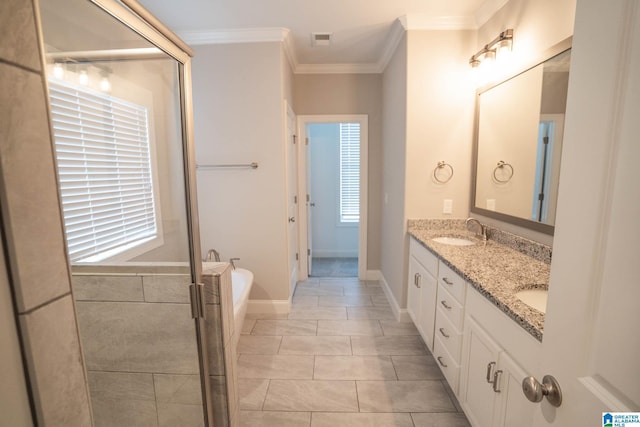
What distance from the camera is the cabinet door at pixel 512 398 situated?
108cm

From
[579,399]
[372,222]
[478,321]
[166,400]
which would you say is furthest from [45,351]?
[372,222]

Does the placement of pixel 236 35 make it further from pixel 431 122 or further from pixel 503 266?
pixel 503 266

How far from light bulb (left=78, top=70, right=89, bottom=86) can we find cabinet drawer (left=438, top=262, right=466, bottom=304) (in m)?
2.09

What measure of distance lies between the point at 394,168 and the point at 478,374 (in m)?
2.02

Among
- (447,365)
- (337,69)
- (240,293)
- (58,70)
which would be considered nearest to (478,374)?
(447,365)

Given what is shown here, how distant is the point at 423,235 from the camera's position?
2453mm

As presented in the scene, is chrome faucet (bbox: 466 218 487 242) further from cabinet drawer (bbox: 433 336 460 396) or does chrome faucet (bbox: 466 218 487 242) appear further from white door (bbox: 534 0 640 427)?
white door (bbox: 534 0 640 427)

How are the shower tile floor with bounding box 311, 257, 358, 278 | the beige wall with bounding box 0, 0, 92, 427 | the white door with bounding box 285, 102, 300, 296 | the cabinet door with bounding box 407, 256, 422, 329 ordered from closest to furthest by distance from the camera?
1. the beige wall with bounding box 0, 0, 92, 427
2. the cabinet door with bounding box 407, 256, 422, 329
3. the white door with bounding box 285, 102, 300, 296
4. the shower tile floor with bounding box 311, 257, 358, 278

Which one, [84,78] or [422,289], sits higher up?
[84,78]

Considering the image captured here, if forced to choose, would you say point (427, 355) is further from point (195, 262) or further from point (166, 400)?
point (195, 262)

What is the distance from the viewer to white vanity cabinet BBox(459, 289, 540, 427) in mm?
1091

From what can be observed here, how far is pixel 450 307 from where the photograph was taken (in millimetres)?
1752

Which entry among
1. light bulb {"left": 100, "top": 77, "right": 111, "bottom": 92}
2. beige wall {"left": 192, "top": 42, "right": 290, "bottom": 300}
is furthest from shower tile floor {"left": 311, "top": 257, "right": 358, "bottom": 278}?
light bulb {"left": 100, "top": 77, "right": 111, "bottom": 92}

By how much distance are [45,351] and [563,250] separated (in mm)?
941
